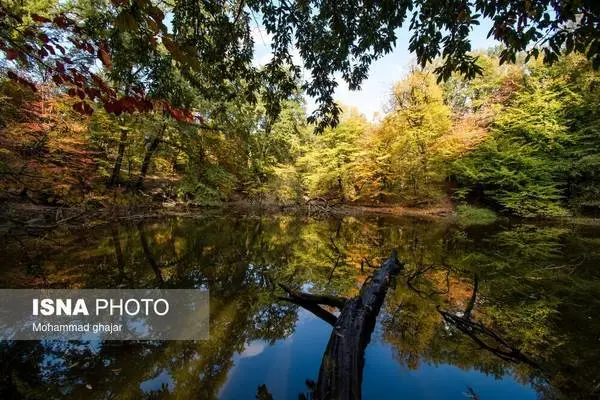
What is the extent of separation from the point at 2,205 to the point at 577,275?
48.1ft

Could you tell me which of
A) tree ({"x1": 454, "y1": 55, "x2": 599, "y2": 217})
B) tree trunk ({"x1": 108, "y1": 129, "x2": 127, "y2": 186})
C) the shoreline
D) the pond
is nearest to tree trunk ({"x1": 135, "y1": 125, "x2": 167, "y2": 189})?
tree trunk ({"x1": 108, "y1": 129, "x2": 127, "y2": 186})

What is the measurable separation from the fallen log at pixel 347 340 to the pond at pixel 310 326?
310 mm

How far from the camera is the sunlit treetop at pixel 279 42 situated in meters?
2.28

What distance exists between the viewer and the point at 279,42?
4.18m

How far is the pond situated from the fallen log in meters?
0.31

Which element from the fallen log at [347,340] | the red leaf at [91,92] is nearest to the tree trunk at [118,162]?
the red leaf at [91,92]

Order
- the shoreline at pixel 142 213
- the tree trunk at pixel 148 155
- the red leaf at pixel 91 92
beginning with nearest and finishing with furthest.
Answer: the red leaf at pixel 91 92 → the shoreline at pixel 142 213 → the tree trunk at pixel 148 155

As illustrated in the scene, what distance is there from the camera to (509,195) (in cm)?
1691

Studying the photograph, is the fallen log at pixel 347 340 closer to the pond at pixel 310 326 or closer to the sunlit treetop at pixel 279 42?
the pond at pixel 310 326

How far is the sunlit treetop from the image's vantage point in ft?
7.47

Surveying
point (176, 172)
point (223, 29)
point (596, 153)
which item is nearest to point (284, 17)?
point (223, 29)

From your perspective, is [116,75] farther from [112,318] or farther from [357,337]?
[357,337]

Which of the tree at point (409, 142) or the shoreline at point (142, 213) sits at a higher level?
the tree at point (409, 142)

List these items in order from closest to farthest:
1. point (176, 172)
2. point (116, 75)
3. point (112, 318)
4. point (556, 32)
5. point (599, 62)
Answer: point (599, 62) → point (556, 32) → point (112, 318) → point (116, 75) → point (176, 172)
